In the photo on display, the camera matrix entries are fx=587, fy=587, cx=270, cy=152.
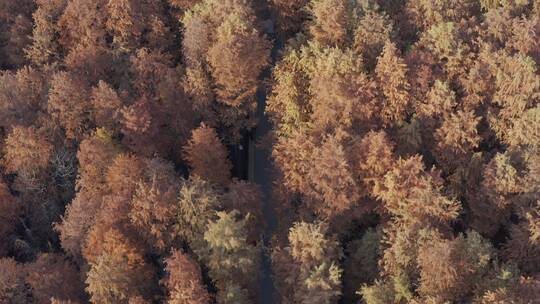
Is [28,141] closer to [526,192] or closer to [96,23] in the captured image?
[96,23]

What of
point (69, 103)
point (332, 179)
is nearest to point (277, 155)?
point (332, 179)

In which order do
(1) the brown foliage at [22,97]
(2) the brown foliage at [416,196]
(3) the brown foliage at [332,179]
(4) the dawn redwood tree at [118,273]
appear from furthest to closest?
(1) the brown foliage at [22,97], (3) the brown foliage at [332,179], (2) the brown foliage at [416,196], (4) the dawn redwood tree at [118,273]

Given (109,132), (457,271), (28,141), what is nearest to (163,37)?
(109,132)

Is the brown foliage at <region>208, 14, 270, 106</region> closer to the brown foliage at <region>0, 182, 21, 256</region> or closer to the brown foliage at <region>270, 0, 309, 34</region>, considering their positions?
the brown foliage at <region>270, 0, 309, 34</region>

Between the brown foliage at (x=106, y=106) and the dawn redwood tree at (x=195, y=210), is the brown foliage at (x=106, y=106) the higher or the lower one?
the higher one

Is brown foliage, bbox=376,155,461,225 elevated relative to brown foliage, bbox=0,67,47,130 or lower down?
lower down

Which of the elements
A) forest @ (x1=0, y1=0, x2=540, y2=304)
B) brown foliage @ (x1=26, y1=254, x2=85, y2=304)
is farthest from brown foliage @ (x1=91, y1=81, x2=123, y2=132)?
brown foliage @ (x1=26, y1=254, x2=85, y2=304)

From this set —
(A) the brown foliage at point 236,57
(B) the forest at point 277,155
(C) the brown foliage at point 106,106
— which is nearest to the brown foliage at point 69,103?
(B) the forest at point 277,155

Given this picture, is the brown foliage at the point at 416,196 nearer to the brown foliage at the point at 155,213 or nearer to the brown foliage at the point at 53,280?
the brown foliage at the point at 155,213
